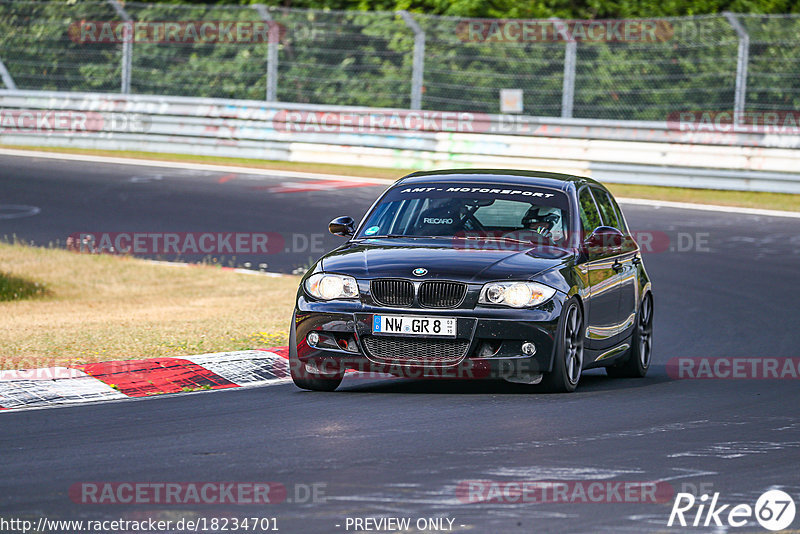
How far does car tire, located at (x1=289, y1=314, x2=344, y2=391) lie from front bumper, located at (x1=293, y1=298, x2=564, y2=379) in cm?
31

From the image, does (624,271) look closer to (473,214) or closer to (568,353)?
(473,214)

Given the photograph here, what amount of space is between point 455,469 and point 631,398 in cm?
305

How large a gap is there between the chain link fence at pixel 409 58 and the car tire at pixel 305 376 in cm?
1615

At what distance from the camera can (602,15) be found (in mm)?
30781

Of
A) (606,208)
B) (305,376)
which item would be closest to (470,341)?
(305,376)

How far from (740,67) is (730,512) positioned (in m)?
18.8

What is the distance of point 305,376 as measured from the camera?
9.02m

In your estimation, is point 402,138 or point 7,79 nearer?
point 402,138

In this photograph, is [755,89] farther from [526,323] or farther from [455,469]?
[455,469]

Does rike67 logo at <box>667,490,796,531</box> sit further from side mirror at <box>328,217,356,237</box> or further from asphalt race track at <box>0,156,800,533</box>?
side mirror at <box>328,217,356,237</box>

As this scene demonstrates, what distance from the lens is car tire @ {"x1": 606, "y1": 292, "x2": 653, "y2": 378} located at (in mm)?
10742

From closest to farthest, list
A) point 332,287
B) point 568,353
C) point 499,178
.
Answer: point 332,287 < point 568,353 < point 499,178

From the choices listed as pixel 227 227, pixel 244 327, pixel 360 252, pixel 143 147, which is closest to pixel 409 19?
pixel 143 147

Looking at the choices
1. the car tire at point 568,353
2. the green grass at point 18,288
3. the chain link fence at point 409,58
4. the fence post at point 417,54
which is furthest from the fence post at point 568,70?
the car tire at point 568,353
